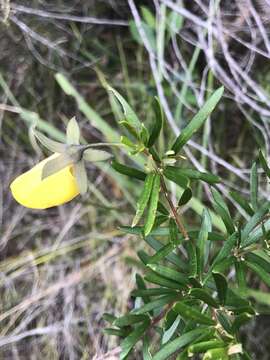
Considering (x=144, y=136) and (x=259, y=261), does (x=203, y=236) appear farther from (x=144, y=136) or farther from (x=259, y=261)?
(x=144, y=136)

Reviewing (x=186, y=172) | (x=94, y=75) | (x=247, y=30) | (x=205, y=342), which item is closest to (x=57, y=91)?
(x=94, y=75)

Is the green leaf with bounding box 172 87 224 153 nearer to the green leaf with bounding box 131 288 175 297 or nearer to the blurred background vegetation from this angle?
the green leaf with bounding box 131 288 175 297

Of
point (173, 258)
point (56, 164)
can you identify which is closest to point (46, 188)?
point (56, 164)

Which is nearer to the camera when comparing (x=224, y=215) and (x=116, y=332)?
(x=224, y=215)

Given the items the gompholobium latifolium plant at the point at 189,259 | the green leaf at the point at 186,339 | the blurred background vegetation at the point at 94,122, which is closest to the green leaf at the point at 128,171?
the gompholobium latifolium plant at the point at 189,259

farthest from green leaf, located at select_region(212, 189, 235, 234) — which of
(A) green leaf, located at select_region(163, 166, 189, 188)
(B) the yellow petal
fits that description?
(B) the yellow petal

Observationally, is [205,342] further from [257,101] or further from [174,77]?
[174,77]

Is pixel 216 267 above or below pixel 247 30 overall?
below
